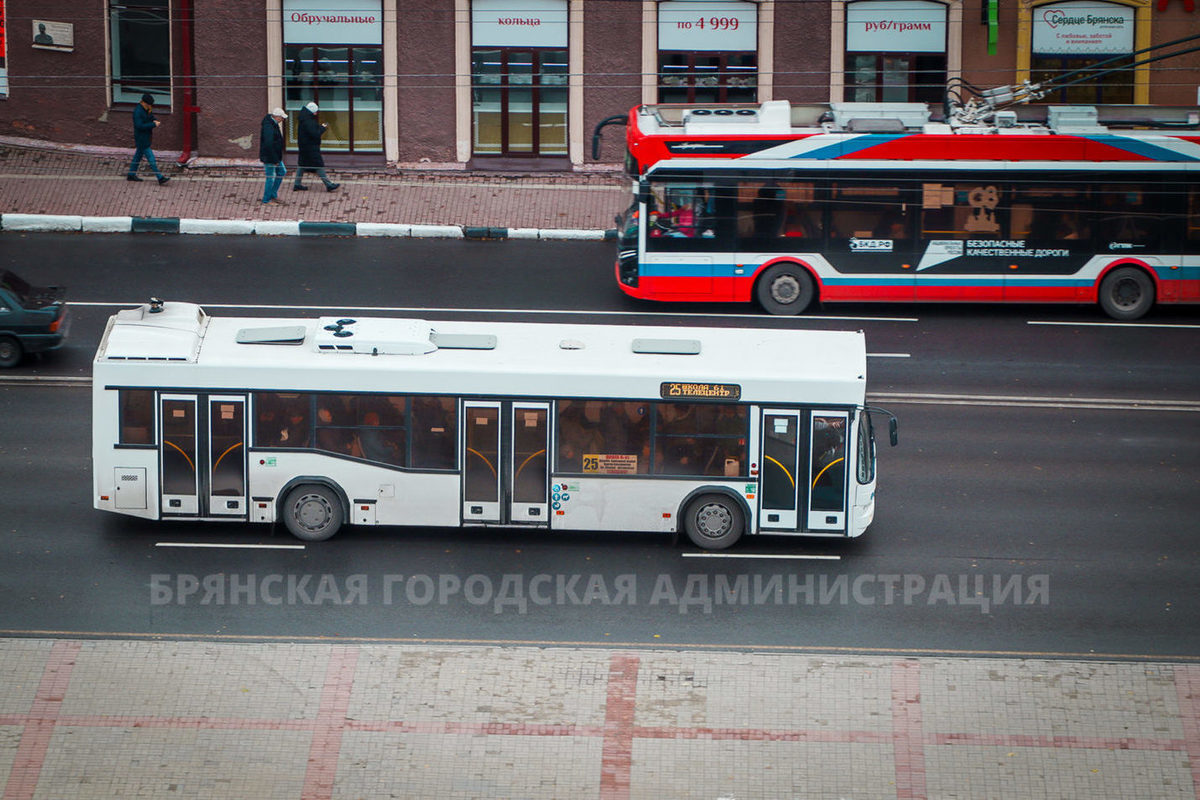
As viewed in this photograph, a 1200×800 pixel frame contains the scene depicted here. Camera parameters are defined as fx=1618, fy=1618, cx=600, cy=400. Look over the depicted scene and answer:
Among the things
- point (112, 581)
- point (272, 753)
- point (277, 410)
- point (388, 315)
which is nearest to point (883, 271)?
point (388, 315)

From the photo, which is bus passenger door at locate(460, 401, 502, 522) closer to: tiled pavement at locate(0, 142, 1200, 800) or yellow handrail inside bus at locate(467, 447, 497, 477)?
yellow handrail inside bus at locate(467, 447, 497, 477)

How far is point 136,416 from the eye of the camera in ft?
53.4

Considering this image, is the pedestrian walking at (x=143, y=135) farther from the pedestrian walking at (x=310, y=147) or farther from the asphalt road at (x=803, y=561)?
the asphalt road at (x=803, y=561)

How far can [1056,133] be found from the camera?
2534 centimetres


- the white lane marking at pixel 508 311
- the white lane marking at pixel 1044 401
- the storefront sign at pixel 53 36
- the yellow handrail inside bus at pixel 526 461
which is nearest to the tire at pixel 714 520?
the yellow handrail inside bus at pixel 526 461

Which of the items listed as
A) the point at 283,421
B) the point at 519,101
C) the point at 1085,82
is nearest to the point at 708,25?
the point at 519,101

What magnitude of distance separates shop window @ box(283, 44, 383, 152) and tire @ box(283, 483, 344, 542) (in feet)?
58.6

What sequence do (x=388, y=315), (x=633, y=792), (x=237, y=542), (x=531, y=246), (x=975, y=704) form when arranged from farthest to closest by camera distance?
(x=531, y=246) → (x=388, y=315) → (x=237, y=542) → (x=975, y=704) → (x=633, y=792)

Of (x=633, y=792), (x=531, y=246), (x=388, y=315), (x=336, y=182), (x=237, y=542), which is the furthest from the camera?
(x=336, y=182)

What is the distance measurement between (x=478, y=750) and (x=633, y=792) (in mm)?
1285

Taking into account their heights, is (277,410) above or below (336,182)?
below

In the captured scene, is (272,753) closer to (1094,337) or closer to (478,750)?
(478,750)

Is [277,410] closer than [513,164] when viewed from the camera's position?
Yes

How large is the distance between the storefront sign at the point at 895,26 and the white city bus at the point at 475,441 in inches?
716
